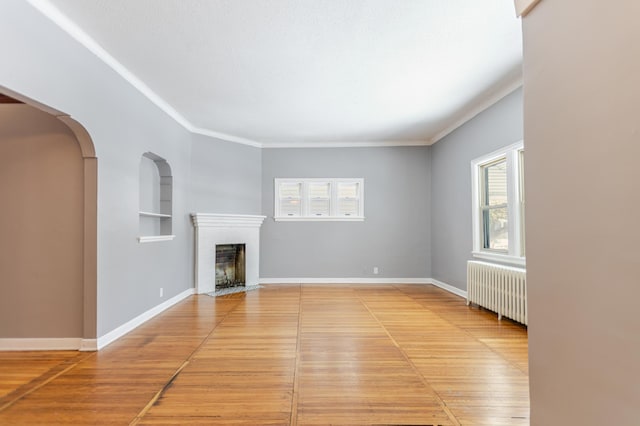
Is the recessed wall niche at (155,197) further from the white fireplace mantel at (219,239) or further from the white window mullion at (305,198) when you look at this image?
the white window mullion at (305,198)

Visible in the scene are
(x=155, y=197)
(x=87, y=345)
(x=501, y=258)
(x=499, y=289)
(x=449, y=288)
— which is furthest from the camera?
(x=449, y=288)

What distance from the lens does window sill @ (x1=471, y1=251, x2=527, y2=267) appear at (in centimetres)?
414

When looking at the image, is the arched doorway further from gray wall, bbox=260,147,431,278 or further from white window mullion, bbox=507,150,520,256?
white window mullion, bbox=507,150,520,256

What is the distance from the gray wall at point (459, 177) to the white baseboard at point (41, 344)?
5.27 metres

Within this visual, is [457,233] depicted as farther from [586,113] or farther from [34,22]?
[34,22]

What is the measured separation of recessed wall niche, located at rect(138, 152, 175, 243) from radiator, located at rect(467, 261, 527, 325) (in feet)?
14.5

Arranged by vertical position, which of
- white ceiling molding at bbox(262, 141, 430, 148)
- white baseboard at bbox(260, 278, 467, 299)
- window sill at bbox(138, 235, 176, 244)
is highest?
white ceiling molding at bbox(262, 141, 430, 148)

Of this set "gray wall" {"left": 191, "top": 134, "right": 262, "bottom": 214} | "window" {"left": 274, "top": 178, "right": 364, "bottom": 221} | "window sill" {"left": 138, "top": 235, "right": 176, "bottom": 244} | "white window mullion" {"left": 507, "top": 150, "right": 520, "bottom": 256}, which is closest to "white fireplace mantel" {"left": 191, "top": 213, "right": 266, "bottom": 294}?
"gray wall" {"left": 191, "top": 134, "right": 262, "bottom": 214}

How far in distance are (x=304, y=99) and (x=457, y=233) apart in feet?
11.3

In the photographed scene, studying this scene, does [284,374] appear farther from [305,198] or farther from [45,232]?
[305,198]

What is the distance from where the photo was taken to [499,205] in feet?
15.6

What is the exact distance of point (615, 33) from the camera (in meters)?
1.04

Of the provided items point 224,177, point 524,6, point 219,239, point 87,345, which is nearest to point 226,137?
point 224,177

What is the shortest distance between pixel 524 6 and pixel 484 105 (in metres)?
3.76
